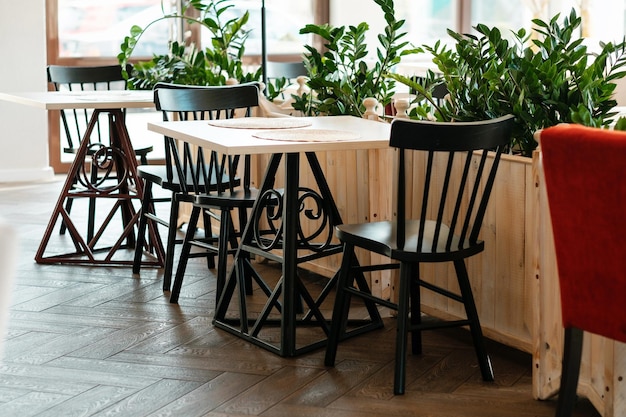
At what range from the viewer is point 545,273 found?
2686 millimetres

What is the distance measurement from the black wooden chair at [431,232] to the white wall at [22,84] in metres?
4.08

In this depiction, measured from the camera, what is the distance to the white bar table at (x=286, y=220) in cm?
297

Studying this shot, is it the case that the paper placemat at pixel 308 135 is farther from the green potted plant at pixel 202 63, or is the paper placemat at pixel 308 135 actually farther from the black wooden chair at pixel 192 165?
the green potted plant at pixel 202 63

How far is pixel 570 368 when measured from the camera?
2186 mm

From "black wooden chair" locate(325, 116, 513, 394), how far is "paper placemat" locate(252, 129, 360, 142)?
9.5 inches

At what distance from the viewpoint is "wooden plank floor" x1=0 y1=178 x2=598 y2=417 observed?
2688 mm

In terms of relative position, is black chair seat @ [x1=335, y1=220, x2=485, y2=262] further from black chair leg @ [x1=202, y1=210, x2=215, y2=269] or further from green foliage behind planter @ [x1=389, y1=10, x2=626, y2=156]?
black chair leg @ [x1=202, y1=210, x2=215, y2=269]

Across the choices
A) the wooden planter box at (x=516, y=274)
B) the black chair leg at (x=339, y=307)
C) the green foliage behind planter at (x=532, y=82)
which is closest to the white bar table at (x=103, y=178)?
the wooden planter box at (x=516, y=274)

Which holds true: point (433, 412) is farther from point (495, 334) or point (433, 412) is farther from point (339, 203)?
point (339, 203)

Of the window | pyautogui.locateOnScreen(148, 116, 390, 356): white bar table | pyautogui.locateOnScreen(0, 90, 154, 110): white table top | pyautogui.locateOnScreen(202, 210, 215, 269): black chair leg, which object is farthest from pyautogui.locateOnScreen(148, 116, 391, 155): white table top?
the window

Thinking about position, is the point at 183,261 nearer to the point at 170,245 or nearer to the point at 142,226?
the point at 170,245

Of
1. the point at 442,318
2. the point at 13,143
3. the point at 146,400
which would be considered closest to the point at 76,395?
the point at 146,400

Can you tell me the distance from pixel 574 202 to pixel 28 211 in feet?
14.0

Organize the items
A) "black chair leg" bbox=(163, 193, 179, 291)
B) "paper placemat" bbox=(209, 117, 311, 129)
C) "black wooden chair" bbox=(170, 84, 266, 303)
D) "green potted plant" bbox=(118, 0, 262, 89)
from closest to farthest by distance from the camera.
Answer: "paper placemat" bbox=(209, 117, 311, 129)
"black wooden chair" bbox=(170, 84, 266, 303)
"black chair leg" bbox=(163, 193, 179, 291)
"green potted plant" bbox=(118, 0, 262, 89)
